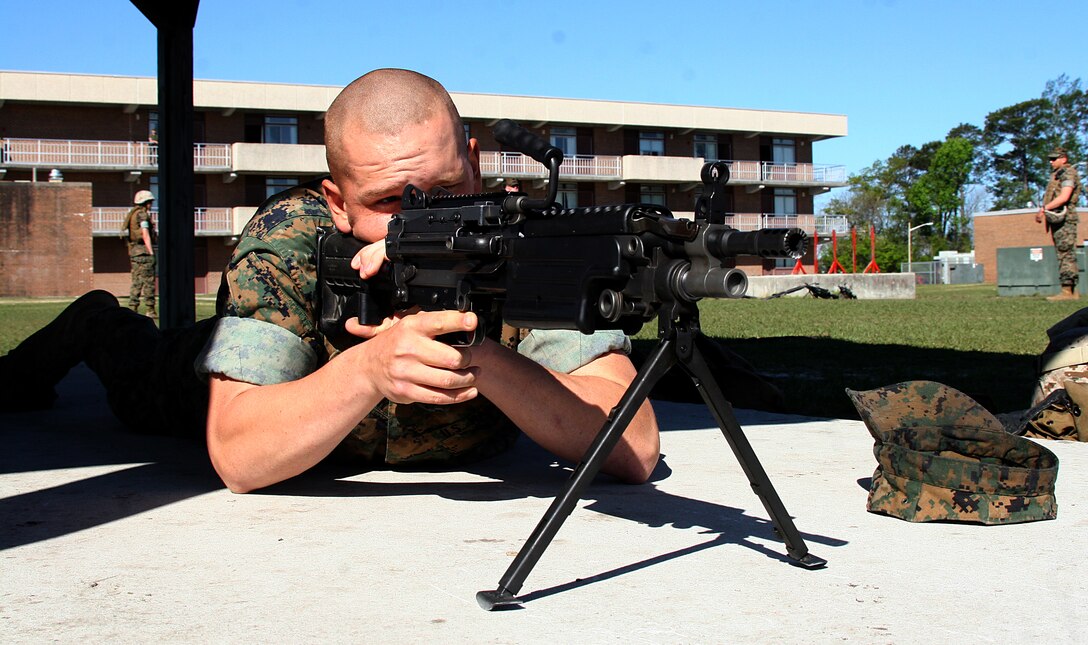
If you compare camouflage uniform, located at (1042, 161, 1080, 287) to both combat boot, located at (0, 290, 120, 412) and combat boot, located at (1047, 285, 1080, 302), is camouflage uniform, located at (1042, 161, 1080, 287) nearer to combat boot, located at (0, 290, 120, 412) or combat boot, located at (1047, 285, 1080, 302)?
combat boot, located at (1047, 285, 1080, 302)

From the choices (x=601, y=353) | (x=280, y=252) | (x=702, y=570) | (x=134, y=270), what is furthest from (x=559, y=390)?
(x=134, y=270)

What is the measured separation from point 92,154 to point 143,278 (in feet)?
104

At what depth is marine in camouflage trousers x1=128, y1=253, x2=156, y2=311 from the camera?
18953mm

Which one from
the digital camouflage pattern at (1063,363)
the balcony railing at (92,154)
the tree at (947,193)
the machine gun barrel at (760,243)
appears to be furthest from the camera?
the tree at (947,193)

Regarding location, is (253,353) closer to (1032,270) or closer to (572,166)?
(1032,270)

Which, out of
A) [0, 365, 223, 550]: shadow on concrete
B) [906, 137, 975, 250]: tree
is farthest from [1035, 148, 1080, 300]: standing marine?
[906, 137, 975, 250]: tree

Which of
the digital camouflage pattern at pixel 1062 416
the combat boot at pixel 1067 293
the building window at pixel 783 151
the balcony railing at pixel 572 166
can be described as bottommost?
the digital camouflage pattern at pixel 1062 416

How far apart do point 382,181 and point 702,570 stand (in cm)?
125

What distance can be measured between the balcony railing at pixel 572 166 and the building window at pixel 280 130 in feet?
30.6

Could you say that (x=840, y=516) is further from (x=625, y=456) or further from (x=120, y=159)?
A: (x=120, y=159)

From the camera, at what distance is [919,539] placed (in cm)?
268

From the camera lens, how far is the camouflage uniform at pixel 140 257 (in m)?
19.0

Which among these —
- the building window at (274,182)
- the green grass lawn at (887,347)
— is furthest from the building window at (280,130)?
the green grass lawn at (887,347)

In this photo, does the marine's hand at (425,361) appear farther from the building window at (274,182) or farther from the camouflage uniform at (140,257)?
the building window at (274,182)
